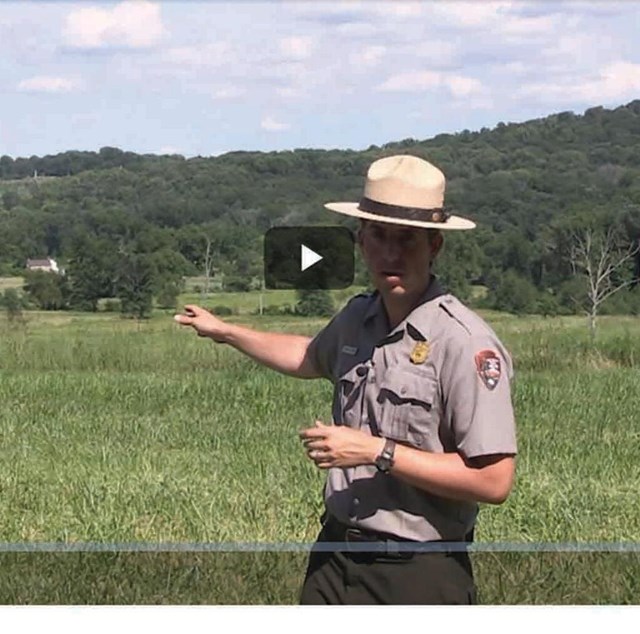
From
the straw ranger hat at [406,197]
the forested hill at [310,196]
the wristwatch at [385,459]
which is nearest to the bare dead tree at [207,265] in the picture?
the forested hill at [310,196]

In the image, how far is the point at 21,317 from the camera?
2.80 meters

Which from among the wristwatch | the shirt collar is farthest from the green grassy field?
the wristwatch

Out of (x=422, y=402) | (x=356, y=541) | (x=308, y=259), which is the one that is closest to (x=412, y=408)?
(x=422, y=402)

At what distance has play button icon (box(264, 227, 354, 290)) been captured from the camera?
231cm

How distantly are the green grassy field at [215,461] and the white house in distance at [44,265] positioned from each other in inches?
4.3

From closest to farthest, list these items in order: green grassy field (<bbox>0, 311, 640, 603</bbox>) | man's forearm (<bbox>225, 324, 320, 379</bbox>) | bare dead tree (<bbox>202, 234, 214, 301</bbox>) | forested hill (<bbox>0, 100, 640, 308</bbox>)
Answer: man's forearm (<bbox>225, 324, 320, 379</bbox>) → forested hill (<bbox>0, 100, 640, 308</bbox>) → bare dead tree (<bbox>202, 234, 214, 301</bbox>) → green grassy field (<bbox>0, 311, 640, 603</bbox>)

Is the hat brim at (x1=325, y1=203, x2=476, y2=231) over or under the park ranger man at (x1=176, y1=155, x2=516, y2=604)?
over

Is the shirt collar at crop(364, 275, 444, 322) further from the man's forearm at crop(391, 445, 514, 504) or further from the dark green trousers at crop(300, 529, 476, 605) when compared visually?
the dark green trousers at crop(300, 529, 476, 605)

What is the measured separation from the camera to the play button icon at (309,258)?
2.31m

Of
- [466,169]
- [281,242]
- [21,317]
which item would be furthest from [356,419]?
[21,317]

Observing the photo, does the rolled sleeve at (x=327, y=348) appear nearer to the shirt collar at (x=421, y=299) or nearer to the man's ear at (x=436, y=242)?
the shirt collar at (x=421, y=299)

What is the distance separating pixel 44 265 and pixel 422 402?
977 mm

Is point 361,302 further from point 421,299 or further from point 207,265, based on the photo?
point 207,265

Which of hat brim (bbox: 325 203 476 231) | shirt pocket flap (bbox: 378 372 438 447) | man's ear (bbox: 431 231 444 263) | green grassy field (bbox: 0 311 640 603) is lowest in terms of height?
green grassy field (bbox: 0 311 640 603)
